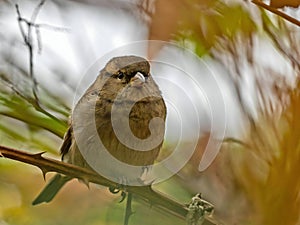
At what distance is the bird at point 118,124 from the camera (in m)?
1.03

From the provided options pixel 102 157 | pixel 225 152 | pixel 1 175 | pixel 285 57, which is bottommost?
pixel 102 157

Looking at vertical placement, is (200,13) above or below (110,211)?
above

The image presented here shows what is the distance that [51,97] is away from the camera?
62cm

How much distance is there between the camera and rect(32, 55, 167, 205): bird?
1025 mm

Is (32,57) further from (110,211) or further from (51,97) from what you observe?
(110,211)

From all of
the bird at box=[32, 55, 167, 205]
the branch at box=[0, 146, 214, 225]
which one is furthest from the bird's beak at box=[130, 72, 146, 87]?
the branch at box=[0, 146, 214, 225]

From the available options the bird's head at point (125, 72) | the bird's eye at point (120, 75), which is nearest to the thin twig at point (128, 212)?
the bird's head at point (125, 72)

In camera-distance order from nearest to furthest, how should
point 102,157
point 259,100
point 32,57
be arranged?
1. point 259,100
2. point 32,57
3. point 102,157

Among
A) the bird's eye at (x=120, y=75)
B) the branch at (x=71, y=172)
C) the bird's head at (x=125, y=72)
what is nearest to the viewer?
the branch at (x=71, y=172)

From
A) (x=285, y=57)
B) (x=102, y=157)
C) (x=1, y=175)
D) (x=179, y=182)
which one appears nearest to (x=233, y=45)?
(x=285, y=57)

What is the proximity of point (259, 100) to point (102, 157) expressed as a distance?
0.63 meters

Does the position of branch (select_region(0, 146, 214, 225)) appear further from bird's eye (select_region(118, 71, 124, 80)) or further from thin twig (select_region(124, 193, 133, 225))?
bird's eye (select_region(118, 71, 124, 80))

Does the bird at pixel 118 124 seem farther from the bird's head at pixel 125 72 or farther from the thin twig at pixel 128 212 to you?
the thin twig at pixel 128 212

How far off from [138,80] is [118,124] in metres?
0.13
